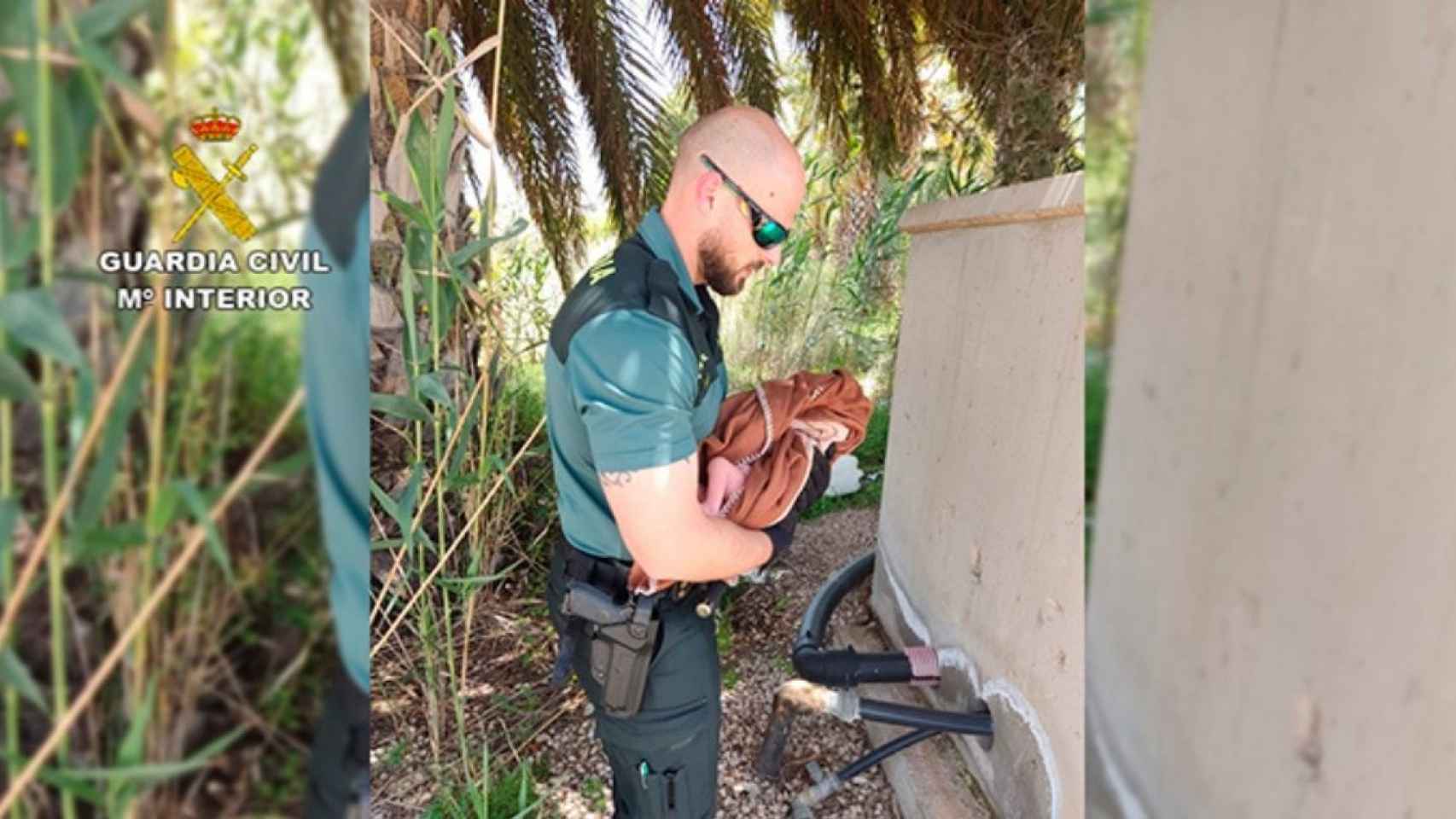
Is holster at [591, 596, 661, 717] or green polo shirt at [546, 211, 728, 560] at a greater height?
green polo shirt at [546, 211, 728, 560]

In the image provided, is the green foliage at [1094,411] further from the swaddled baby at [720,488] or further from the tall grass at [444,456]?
the tall grass at [444,456]

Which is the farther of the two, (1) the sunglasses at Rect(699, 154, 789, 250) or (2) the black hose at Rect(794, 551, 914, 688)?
(2) the black hose at Rect(794, 551, 914, 688)

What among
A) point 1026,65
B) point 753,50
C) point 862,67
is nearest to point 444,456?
point 753,50

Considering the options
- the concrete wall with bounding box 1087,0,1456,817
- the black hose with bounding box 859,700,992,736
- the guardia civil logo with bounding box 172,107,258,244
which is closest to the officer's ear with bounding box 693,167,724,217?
the concrete wall with bounding box 1087,0,1456,817

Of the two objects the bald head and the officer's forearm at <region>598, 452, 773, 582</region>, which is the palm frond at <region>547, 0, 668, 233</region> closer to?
the bald head

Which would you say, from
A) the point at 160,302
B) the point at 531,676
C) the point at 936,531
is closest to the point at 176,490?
the point at 160,302

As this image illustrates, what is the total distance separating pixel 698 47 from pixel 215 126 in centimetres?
322

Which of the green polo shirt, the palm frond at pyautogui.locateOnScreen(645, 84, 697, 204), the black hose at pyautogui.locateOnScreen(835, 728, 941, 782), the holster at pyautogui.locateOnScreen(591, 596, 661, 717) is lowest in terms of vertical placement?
the black hose at pyautogui.locateOnScreen(835, 728, 941, 782)

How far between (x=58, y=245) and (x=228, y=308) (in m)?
0.10

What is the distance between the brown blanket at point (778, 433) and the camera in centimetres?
159

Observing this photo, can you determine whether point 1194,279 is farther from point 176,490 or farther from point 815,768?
point 815,768

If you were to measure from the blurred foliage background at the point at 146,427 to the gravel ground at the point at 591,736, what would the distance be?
2.08 m

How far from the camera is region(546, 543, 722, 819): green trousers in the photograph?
1658 mm

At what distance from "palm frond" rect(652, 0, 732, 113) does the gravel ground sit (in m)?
2.02
